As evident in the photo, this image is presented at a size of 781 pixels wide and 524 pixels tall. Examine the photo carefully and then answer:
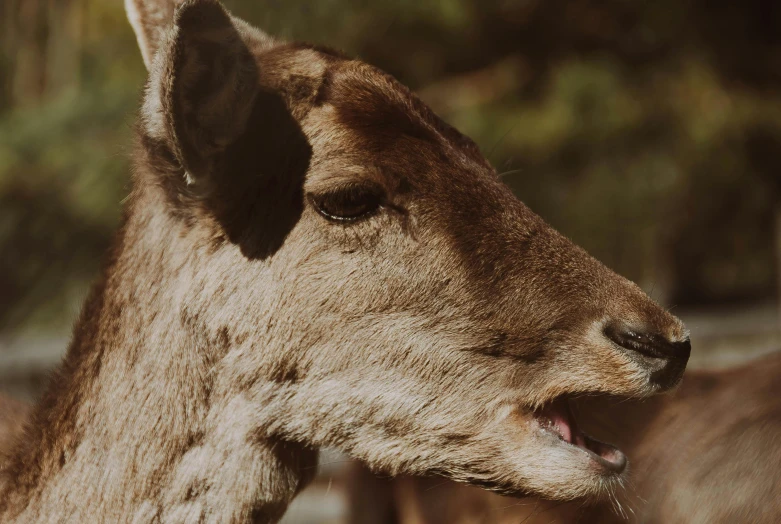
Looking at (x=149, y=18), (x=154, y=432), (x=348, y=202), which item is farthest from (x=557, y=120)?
(x=154, y=432)

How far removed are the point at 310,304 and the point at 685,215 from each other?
35.6ft

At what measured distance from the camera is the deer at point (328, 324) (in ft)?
9.81

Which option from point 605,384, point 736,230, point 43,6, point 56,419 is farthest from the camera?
point 43,6

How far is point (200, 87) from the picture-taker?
3049 mm

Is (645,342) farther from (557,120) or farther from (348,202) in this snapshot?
(557,120)

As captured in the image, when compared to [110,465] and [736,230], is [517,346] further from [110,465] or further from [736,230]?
[736,230]

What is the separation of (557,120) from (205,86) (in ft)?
29.0

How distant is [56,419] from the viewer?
133 inches

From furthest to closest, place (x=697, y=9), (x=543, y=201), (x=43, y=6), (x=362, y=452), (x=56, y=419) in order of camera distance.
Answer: (x=43, y=6)
(x=697, y=9)
(x=543, y=201)
(x=56, y=419)
(x=362, y=452)

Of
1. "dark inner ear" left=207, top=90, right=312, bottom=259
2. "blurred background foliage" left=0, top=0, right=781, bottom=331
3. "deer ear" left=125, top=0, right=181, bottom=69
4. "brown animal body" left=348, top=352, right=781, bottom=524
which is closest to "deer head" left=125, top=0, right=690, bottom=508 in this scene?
"dark inner ear" left=207, top=90, right=312, bottom=259

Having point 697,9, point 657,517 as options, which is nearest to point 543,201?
point 697,9

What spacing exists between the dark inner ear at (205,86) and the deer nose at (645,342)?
4.61 ft

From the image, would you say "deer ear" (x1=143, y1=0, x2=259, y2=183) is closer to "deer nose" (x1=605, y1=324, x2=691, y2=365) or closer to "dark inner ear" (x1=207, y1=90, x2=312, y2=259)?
"dark inner ear" (x1=207, y1=90, x2=312, y2=259)

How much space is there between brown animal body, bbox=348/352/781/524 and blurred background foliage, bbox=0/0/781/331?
21.9 feet
